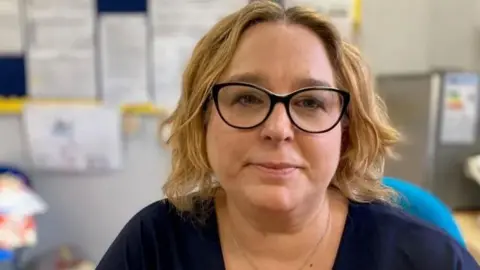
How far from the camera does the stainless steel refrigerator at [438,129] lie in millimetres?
2053

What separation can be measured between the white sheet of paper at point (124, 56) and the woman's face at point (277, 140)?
1121 mm

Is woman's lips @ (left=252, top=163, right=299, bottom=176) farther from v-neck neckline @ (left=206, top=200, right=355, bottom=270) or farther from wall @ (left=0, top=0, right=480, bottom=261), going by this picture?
wall @ (left=0, top=0, right=480, bottom=261)

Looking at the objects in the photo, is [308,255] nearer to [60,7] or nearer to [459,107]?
[459,107]

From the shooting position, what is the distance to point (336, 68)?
3.78 ft

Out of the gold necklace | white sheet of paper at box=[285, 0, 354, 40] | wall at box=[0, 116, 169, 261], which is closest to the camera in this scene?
the gold necklace

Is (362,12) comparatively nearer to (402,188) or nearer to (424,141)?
(424,141)

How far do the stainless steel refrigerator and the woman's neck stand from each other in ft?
3.12

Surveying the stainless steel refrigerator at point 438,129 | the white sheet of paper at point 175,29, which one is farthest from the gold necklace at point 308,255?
the white sheet of paper at point 175,29

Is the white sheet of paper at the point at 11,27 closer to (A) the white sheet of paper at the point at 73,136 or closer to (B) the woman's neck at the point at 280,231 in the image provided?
(A) the white sheet of paper at the point at 73,136

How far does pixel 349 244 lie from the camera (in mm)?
1148

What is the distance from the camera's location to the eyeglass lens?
1069 mm

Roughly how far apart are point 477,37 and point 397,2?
11.8 inches

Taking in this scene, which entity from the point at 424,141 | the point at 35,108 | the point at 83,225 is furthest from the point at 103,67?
the point at 424,141

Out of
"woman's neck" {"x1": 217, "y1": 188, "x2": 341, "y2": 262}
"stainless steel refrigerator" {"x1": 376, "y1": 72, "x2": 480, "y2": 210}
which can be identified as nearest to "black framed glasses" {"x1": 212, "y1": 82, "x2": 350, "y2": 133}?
"woman's neck" {"x1": 217, "y1": 188, "x2": 341, "y2": 262}
